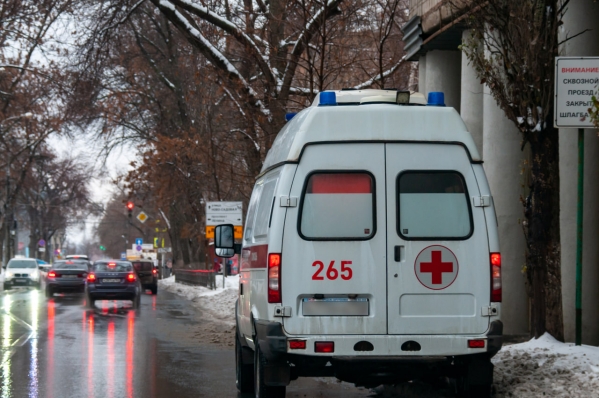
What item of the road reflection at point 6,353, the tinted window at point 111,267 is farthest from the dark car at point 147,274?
the road reflection at point 6,353

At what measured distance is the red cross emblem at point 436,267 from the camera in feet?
24.9

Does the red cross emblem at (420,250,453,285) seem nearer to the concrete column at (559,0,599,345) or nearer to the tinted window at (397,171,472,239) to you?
the tinted window at (397,171,472,239)

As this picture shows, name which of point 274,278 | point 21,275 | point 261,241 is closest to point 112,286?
point 21,275

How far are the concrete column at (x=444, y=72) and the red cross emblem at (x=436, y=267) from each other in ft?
36.8

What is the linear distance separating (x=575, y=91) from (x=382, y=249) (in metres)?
3.52

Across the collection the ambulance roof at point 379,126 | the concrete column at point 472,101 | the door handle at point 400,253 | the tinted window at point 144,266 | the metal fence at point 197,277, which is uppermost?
the concrete column at point 472,101

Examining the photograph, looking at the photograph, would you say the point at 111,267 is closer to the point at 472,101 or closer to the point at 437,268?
the point at 472,101

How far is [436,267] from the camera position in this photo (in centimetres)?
759

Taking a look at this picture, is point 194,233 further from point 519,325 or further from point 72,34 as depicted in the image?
point 519,325

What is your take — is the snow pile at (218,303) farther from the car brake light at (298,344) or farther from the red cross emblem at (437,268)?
the red cross emblem at (437,268)

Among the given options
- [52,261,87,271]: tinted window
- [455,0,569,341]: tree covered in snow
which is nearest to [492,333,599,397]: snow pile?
[455,0,569,341]: tree covered in snow

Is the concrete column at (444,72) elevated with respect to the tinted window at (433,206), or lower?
elevated

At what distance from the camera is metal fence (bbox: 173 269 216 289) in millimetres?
38441

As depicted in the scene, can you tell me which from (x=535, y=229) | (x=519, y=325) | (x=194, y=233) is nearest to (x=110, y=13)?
(x=519, y=325)
